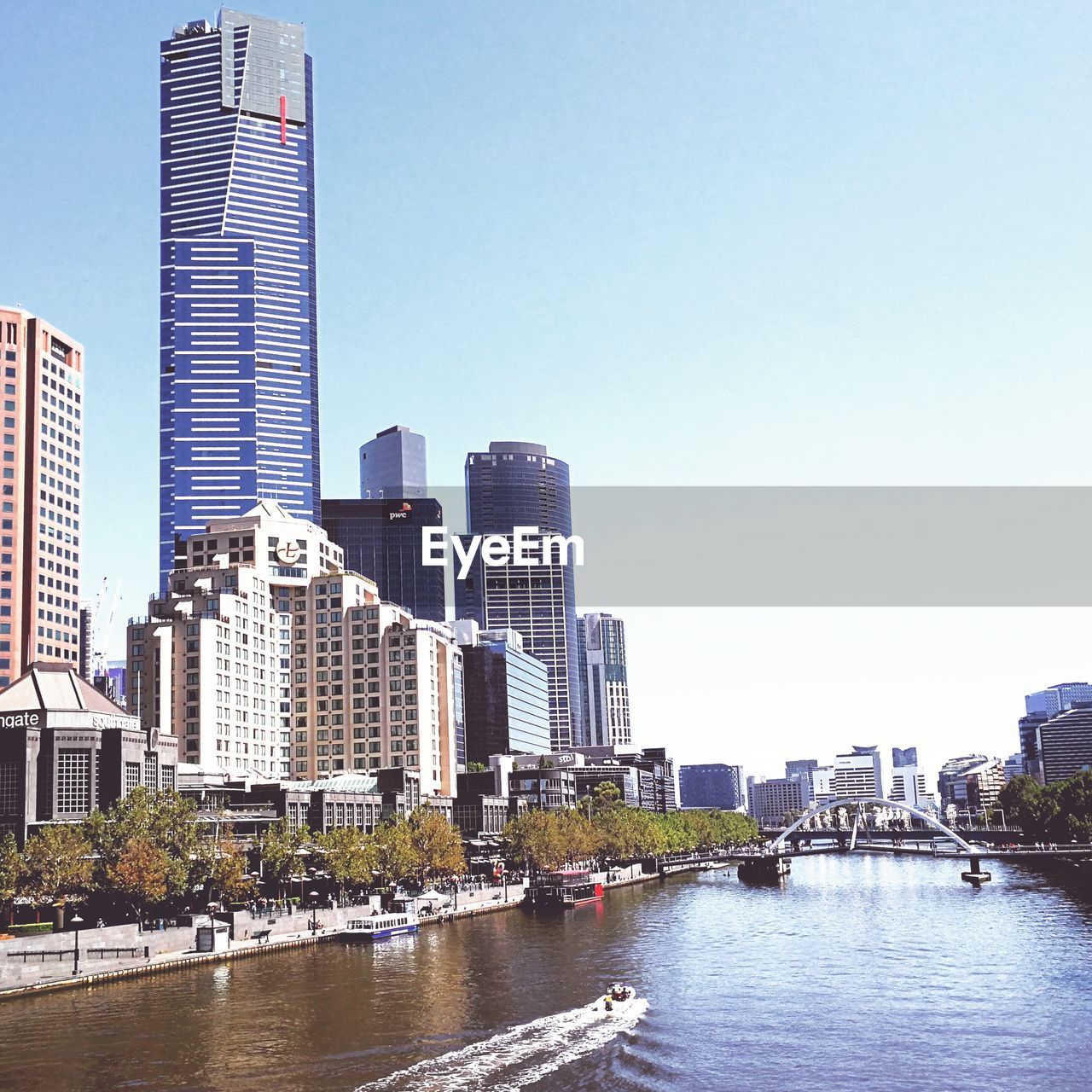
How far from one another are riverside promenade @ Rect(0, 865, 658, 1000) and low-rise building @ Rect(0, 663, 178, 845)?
21697 millimetres

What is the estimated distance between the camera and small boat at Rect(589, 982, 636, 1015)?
275 feet

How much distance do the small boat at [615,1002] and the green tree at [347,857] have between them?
6705 centimetres

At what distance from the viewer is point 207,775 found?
548ft

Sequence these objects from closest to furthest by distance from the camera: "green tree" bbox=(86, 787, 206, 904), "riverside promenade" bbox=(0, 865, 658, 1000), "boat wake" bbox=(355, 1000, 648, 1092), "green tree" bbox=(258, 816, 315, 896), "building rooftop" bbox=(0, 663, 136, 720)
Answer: "boat wake" bbox=(355, 1000, 648, 1092), "riverside promenade" bbox=(0, 865, 658, 1000), "green tree" bbox=(86, 787, 206, 904), "building rooftop" bbox=(0, 663, 136, 720), "green tree" bbox=(258, 816, 315, 896)

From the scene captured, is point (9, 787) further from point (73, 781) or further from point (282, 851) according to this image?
point (282, 851)

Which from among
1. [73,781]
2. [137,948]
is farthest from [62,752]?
[137,948]

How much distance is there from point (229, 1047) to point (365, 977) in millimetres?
27532

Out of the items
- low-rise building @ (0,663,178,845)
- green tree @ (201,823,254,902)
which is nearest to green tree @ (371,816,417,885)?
green tree @ (201,823,254,902)

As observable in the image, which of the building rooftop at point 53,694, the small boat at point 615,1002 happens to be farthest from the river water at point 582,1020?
the building rooftop at point 53,694

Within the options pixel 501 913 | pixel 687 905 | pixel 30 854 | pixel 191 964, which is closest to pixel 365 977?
pixel 191 964

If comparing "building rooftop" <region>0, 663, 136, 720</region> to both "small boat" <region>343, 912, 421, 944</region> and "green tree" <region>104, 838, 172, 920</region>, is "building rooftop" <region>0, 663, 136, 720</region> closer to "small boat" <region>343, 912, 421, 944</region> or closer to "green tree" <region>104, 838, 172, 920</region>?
"green tree" <region>104, 838, 172, 920</region>

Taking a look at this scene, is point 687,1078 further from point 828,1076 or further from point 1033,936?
point 1033,936

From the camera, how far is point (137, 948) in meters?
106

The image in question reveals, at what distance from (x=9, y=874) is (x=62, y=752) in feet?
78.1
